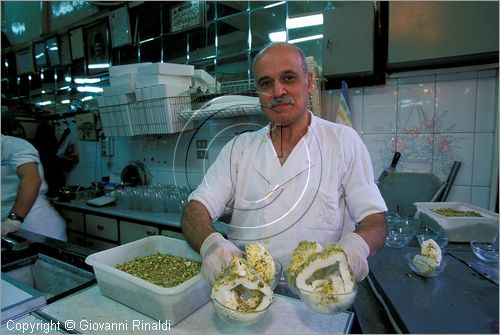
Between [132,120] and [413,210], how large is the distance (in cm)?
218

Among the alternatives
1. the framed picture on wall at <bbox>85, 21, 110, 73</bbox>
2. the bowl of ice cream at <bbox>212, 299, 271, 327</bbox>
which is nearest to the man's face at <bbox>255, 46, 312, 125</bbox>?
the bowl of ice cream at <bbox>212, 299, 271, 327</bbox>

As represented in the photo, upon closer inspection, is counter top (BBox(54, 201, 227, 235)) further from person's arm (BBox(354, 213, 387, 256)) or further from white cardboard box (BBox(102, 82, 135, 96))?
white cardboard box (BBox(102, 82, 135, 96))

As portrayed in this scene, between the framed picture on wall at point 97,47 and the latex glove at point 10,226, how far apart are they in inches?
77.0

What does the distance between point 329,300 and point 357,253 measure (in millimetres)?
231

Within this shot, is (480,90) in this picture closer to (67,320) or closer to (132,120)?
(67,320)

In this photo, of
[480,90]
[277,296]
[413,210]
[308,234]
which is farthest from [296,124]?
[480,90]

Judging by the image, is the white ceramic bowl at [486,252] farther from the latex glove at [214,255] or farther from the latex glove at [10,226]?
the latex glove at [10,226]

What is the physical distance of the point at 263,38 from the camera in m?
2.09

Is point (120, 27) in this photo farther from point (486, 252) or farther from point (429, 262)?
→ point (486, 252)

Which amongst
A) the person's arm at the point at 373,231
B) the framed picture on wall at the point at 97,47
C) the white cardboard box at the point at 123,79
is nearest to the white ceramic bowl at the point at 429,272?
the person's arm at the point at 373,231

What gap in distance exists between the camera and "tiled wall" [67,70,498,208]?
60.7 inches

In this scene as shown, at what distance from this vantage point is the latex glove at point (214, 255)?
2.46 ft

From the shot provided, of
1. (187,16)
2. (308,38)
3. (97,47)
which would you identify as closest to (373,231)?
(308,38)

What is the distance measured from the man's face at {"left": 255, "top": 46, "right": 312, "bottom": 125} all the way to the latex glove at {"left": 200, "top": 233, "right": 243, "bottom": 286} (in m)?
0.52
